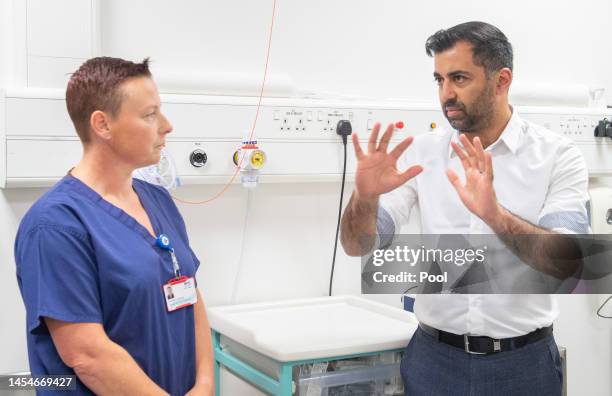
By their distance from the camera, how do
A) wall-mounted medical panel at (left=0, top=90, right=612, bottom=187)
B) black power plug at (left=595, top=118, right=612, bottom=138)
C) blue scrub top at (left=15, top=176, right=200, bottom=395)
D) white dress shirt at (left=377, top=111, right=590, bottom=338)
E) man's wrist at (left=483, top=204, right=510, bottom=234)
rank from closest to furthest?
blue scrub top at (left=15, top=176, right=200, bottom=395) < man's wrist at (left=483, top=204, right=510, bottom=234) < white dress shirt at (left=377, top=111, right=590, bottom=338) < wall-mounted medical panel at (left=0, top=90, right=612, bottom=187) < black power plug at (left=595, top=118, right=612, bottom=138)

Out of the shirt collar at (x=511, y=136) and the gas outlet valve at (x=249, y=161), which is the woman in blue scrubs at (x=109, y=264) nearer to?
the gas outlet valve at (x=249, y=161)

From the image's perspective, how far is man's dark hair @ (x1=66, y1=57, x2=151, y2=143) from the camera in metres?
1.33

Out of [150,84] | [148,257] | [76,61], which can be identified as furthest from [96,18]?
[148,257]

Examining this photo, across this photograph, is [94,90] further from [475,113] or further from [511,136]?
[511,136]

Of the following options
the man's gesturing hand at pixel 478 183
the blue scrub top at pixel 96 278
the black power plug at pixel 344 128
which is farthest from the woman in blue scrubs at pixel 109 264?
the black power plug at pixel 344 128

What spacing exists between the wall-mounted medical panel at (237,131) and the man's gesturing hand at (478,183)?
51 centimetres

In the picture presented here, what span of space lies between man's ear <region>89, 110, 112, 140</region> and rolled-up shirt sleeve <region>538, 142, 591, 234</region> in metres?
0.89

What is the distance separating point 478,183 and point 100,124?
732 mm

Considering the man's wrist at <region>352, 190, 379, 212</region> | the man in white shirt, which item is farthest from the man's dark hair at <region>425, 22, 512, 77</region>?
the man's wrist at <region>352, 190, 379, 212</region>

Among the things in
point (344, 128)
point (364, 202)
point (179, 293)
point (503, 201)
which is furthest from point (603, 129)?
point (179, 293)

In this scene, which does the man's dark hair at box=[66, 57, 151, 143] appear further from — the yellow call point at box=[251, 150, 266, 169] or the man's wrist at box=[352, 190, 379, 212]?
the yellow call point at box=[251, 150, 266, 169]

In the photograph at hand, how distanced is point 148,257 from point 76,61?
2.49ft

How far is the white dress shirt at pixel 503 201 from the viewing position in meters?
1.45

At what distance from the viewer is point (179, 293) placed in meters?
1.40
